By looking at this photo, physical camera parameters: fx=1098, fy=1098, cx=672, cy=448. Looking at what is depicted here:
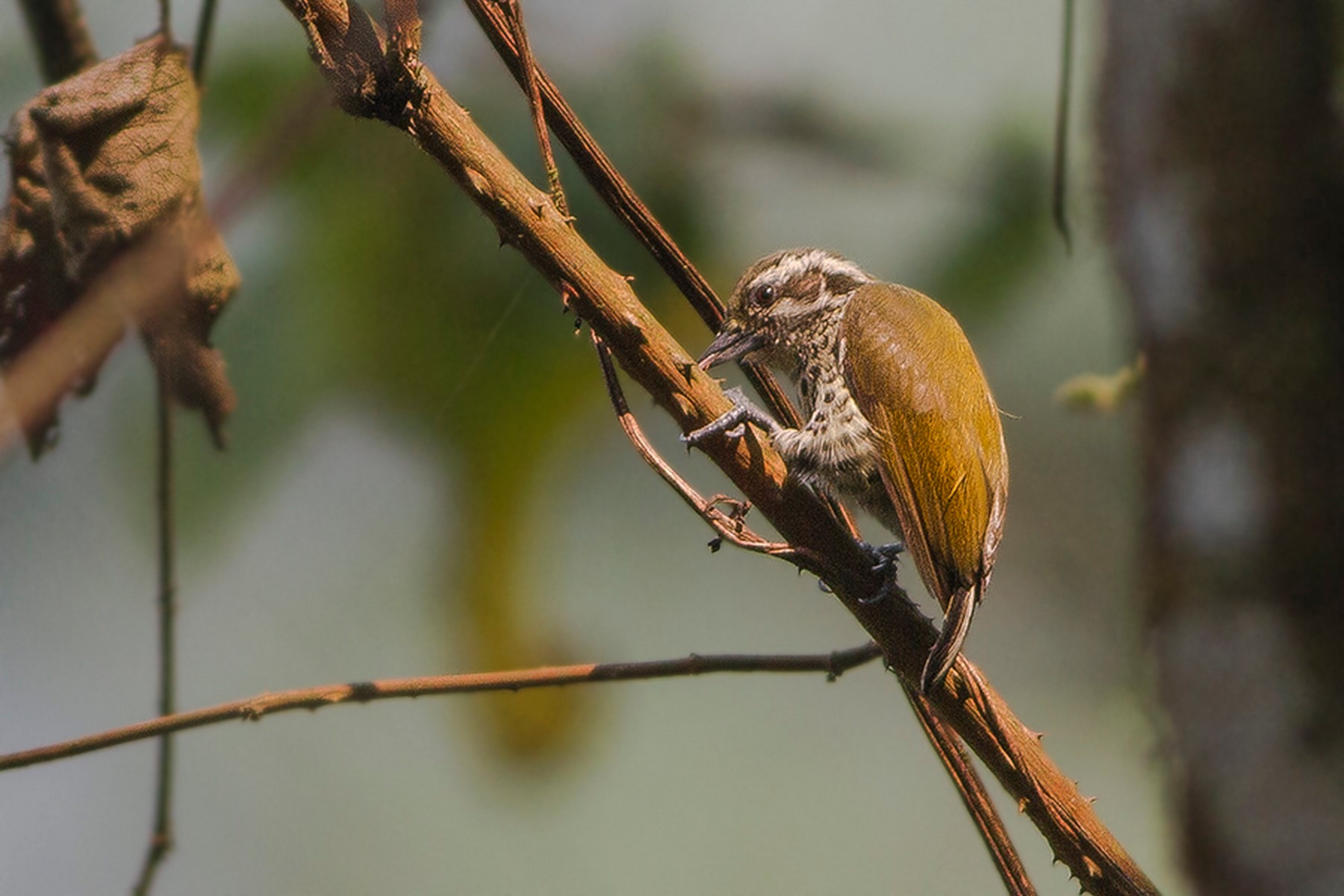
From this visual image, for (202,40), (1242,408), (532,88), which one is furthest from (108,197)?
(1242,408)

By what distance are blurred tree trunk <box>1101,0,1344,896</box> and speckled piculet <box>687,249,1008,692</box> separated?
26 centimetres

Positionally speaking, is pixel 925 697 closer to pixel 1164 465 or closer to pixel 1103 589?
pixel 1164 465

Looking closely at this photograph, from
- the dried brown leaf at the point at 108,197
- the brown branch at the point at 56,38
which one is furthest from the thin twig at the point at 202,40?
the brown branch at the point at 56,38

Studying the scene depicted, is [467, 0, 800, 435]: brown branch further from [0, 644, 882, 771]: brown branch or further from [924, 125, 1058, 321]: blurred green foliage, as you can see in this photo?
[924, 125, 1058, 321]: blurred green foliage

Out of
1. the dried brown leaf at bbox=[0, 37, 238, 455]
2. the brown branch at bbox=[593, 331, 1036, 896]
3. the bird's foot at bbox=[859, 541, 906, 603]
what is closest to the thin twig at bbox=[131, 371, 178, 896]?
the dried brown leaf at bbox=[0, 37, 238, 455]

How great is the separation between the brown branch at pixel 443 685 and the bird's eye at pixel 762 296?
438mm

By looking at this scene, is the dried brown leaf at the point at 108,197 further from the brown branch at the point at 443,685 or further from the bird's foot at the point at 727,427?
the bird's foot at the point at 727,427

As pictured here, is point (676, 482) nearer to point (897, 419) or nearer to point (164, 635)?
point (897, 419)

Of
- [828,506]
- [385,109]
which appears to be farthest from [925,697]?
[385,109]

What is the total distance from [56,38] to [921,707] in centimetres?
101

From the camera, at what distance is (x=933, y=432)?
96cm

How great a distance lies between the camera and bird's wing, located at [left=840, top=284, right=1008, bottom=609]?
2.96 feet

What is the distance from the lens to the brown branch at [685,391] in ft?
1.79

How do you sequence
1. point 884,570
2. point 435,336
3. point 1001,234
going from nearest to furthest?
point 884,570 → point 435,336 → point 1001,234
